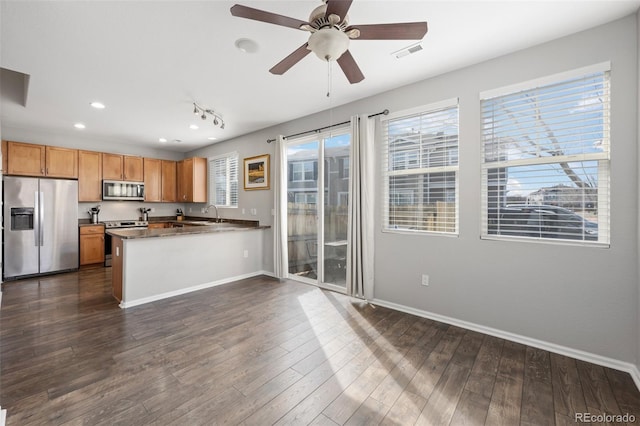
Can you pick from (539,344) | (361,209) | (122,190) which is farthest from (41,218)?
(539,344)

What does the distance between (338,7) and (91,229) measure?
6.33 meters

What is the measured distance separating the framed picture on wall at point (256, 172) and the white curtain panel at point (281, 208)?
0.39 metres

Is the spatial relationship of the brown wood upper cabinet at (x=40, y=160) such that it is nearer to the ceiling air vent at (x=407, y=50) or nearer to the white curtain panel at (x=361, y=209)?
the white curtain panel at (x=361, y=209)

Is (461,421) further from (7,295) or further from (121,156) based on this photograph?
(121,156)

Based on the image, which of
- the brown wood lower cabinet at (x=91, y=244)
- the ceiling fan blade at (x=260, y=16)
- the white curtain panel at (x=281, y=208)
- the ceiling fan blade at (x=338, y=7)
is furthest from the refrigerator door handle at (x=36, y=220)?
the ceiling fan blade at (x=338, y=7)

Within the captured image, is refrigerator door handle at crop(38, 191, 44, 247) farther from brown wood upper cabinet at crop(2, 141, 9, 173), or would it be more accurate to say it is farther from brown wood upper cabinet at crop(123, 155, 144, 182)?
brown wood upper cabinet at crop(123, 155, 144, 182)

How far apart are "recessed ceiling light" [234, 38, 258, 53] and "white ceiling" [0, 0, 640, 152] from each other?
0.18ft

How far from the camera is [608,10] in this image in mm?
2092

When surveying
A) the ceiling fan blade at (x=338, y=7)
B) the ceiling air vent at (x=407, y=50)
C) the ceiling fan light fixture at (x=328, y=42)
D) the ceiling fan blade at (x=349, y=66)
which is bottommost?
the ceiling fan light fixture at (x=328, y=42)

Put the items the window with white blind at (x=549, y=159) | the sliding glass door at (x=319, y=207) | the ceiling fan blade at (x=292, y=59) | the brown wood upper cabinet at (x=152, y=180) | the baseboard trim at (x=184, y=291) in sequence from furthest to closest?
the brown wood upper cabinet at (x=152, y=180)
the sliding glass door at (x=319, y=207)
the baseboard trim at (x=184, y=291)
the window with white blind at (x=549, y=159)
the ceiling fan blade at (x=292, y=59)

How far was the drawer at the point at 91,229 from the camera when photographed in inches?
215

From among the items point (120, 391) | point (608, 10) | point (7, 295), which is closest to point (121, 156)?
point (7, 295)

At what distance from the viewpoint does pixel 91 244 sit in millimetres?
5559

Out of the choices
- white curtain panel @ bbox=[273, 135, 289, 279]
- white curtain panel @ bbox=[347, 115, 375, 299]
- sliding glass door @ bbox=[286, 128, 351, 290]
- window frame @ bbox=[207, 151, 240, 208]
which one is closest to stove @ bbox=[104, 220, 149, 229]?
window frame @ bbox=[207, 151, 240, 208]
